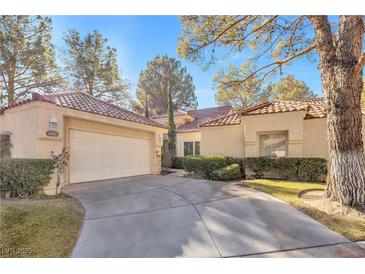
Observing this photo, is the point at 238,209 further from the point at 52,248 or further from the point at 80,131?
the point at 80,131

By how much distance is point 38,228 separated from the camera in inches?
169

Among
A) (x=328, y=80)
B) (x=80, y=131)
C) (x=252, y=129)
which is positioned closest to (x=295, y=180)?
(x=252, y=129)

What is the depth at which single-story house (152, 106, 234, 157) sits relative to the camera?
20.2 metres

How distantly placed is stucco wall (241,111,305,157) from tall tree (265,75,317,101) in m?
1.69

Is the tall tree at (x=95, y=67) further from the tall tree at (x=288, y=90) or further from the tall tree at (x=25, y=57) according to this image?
the tall tree at (x=288, y=90)

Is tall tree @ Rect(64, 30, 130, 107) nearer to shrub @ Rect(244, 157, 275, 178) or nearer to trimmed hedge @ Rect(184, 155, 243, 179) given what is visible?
trimmed hedge @ Rect(184, 155, 243, 179)

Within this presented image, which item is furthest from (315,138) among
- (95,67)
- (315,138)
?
(95,67)

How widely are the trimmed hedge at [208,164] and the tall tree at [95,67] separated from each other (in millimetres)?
13041

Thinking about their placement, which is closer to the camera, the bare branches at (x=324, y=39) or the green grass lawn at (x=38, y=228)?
the green grass lawn at (x=38, y=228)

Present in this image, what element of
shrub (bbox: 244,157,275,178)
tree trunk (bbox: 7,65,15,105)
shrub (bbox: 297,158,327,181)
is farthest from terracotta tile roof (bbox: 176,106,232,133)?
tree trunk (bbox: 7,65,15,105)

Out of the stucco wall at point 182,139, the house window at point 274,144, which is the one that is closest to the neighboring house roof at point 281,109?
the house window at point 274,144

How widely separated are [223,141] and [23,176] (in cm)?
1073

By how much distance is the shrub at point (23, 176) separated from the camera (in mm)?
6156
